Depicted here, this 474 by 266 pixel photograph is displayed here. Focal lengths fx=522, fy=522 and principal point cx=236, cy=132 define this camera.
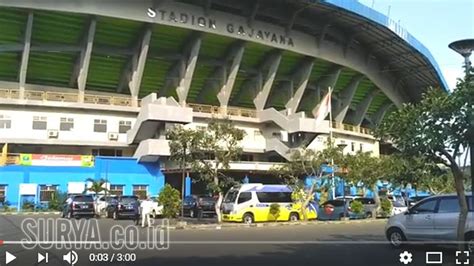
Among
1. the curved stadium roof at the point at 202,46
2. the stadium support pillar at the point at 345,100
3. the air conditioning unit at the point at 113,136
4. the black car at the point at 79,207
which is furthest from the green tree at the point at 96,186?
the stadium support pillar at the point at 345,100

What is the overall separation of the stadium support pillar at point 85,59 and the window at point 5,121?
583 centimetres

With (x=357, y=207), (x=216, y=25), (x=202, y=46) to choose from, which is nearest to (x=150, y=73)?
(x=202, y=46)

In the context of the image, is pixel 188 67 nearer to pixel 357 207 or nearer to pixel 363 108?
pixel 357 207

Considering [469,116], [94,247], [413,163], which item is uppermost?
[469,116]

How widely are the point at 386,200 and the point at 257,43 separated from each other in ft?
68.9

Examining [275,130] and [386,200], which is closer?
[386,200]

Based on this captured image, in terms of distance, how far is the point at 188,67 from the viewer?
4722 cm

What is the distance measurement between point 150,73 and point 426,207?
4067 cm

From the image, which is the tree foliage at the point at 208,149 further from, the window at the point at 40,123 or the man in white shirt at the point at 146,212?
the window at the point at 40,123

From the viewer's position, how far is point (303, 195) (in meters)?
28.8

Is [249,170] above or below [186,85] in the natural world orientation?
below

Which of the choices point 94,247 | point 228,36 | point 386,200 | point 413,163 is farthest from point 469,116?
point 228,36

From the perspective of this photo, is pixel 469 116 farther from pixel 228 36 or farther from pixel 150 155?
pixel 228 36

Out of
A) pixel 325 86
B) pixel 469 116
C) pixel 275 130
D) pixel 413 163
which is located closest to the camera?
pixel 469 116
